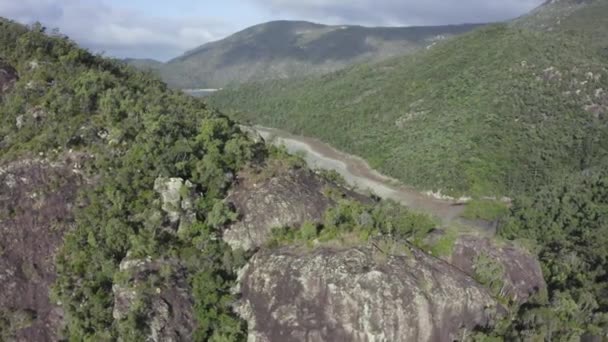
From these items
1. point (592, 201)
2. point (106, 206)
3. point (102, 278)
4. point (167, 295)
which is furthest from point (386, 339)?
point (592, 201)

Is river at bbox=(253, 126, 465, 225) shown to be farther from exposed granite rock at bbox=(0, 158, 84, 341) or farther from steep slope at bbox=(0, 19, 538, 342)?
exposed granite rock at bbox=(0, 158, 84, 341)

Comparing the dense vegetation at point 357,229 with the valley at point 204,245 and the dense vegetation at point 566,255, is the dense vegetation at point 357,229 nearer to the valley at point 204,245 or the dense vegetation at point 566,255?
the valley at point 204,245

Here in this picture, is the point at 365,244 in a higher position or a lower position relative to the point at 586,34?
lower

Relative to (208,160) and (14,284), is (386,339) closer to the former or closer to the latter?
(208,160)

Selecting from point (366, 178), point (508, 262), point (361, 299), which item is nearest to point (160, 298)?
point (361, 299)

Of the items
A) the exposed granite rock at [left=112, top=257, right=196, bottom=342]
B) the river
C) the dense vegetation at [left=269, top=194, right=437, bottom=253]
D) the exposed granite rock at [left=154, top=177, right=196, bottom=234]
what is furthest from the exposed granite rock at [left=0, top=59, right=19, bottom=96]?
the river
